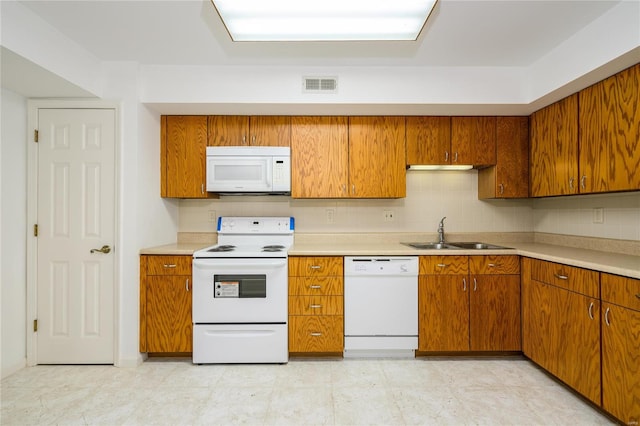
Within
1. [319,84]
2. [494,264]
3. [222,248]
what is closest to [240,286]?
[222,248]

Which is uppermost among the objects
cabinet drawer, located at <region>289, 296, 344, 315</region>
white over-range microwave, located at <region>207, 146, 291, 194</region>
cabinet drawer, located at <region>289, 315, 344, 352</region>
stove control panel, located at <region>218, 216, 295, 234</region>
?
white over-range microwave, located at <region>207, 146, 291, 194</region>

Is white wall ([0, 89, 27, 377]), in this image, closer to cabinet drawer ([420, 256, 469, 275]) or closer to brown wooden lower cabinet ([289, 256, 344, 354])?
brown wooden lower cabinet ([289, 256, 344, 354])

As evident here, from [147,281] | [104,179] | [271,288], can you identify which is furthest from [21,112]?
[271,288]

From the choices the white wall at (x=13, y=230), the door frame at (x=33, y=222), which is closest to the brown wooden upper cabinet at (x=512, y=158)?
the door frame at (x=33, y=222)

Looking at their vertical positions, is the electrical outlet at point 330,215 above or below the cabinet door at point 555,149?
below

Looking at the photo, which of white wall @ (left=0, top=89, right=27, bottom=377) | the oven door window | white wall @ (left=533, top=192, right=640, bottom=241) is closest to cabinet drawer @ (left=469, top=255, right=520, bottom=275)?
white wall @ (left=533, top=192, right=640, bottom=241)

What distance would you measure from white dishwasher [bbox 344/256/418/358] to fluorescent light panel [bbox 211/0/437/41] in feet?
5.19

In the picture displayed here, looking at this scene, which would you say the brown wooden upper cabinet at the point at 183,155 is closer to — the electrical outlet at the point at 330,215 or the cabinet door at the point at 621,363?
the electrical outlet at the point at 330,215

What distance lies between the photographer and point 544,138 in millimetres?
2652

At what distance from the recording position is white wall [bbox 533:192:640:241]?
2268 mm

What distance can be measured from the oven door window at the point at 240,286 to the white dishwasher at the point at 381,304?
2.20 ft

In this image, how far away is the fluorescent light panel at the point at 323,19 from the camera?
1685 mm

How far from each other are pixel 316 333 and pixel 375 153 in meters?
1.60

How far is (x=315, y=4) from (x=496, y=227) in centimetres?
262
